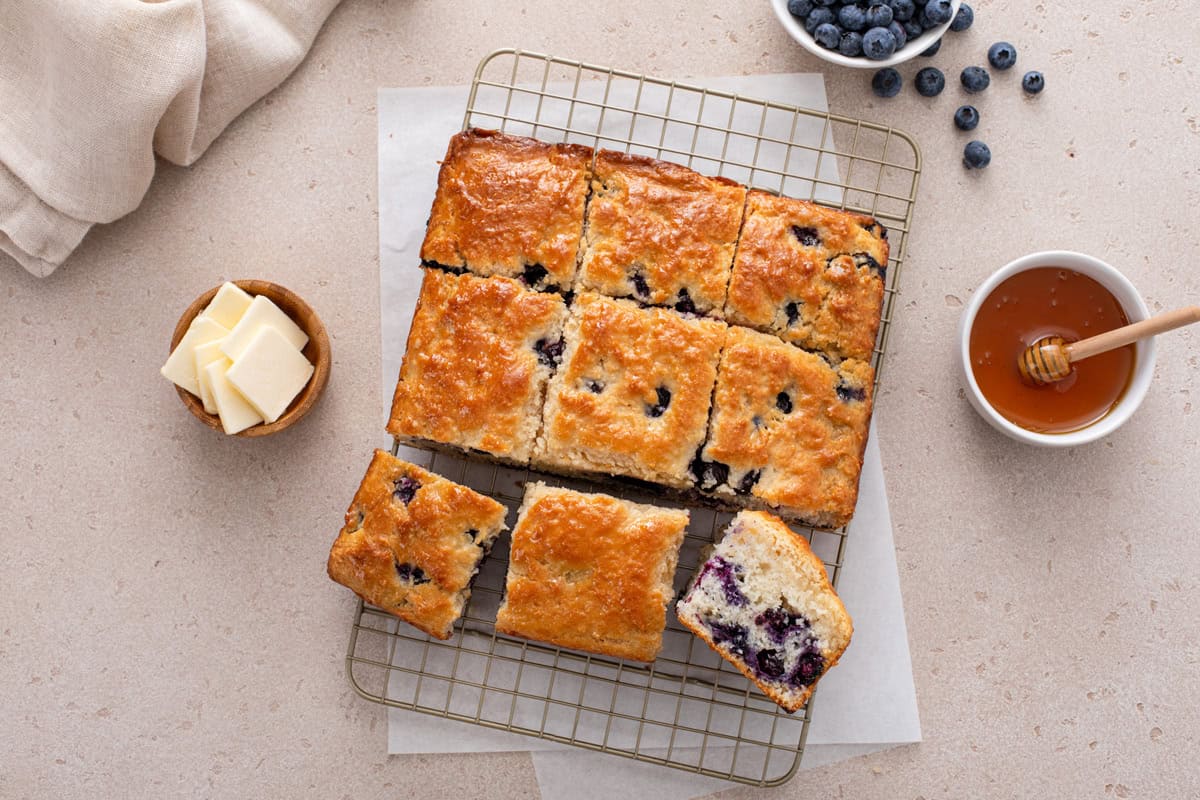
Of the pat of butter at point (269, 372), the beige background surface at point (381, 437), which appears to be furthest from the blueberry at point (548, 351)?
the pat of butter at point (269, 372)

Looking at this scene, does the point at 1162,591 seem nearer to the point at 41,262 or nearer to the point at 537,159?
the point at 537,159

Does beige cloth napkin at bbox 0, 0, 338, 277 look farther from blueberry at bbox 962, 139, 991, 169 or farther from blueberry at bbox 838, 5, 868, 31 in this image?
blueberry at bbox 962, 139, 991, 169

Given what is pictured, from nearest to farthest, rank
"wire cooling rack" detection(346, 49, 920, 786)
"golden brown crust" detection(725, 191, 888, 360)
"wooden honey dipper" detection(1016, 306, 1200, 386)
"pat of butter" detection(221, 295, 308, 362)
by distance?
"wooden honey dipper" detection(1016, 306, 1200, 386)
"golden brown crust" detection(725, 191, 888, 360)
"pat of butter" detection(221, 295, 308, 362)
"wire cooling rack" detection(346, 49, 920, 786)

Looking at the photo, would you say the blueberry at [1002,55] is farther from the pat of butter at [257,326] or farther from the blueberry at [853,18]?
the pat of butter at [257,326]

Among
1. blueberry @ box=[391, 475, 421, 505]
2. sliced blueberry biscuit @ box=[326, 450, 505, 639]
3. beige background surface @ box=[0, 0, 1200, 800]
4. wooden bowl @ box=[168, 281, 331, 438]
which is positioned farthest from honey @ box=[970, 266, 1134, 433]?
wooden bowl @ box=[168, 281, 331, 438]

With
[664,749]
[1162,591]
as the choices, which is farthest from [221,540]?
[1162,591]

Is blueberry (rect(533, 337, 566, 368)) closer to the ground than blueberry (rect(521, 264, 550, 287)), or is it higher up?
closer to the ground
